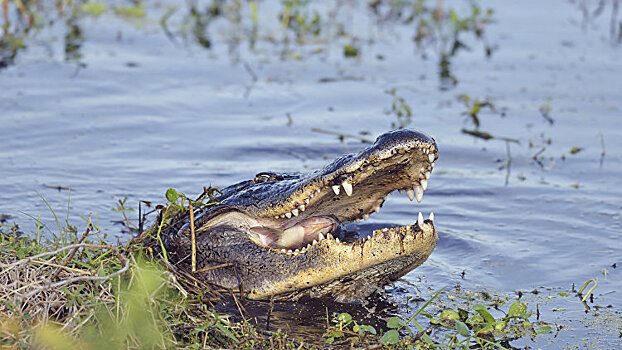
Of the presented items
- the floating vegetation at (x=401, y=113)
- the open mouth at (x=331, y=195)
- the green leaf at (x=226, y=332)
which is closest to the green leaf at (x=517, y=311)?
the open mouth at (x=331, y=195)

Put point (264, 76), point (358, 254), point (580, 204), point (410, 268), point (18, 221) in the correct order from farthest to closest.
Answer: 1. point (264, 76)
2. point (580, 204)
3. point (18, 221)
4. point (410, 268)
5. point (358, 254)

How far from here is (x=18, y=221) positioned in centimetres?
543

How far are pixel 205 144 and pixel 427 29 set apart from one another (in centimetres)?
487

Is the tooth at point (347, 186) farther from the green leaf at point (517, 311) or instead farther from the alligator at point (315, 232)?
the green leaf at point (517, 311)

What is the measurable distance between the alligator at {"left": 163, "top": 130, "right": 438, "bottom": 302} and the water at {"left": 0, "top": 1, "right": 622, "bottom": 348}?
2.34 feet

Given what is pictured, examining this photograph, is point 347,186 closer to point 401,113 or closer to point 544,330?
point 544,330

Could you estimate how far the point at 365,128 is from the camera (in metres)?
7.69

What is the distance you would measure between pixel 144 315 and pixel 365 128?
4.55 meters

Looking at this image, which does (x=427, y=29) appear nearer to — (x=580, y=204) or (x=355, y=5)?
(x=355, y=5)

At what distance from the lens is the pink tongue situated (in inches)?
166

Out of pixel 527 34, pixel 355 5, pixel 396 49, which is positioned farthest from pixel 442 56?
pixel 355 5

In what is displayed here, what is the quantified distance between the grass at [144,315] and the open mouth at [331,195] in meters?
0.31

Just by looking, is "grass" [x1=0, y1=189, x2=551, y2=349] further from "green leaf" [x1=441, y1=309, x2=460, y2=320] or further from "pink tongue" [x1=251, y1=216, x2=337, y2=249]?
"pink tongue" [x1=251, y1=216, x2=337, y2=249]

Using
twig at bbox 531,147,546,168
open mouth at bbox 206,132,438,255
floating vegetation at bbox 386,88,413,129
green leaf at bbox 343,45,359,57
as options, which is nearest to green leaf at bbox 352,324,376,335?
open mouth at bbox 206,132,438,255
